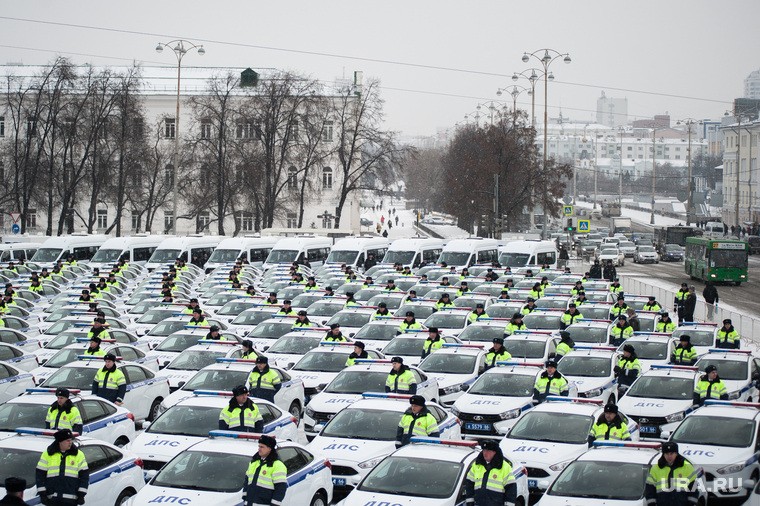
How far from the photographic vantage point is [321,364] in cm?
2000

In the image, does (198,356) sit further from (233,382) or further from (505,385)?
(505,385)

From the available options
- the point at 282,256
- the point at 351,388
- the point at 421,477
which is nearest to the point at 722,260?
the point at 282,256

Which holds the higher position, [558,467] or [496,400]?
[496,400]

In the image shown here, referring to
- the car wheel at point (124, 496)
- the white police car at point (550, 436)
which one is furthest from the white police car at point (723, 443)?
the car wheel at point (124, 496)

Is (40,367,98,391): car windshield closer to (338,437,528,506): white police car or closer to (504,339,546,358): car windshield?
(338,437,528,506): white police car

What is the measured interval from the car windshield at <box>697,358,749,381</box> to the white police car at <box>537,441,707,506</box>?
25.8 ft

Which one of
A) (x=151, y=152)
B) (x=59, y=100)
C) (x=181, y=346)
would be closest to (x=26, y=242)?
(x=59, y=100)

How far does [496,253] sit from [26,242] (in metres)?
21.2

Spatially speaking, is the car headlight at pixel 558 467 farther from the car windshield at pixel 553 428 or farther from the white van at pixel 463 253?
the white van at pixel 463 253

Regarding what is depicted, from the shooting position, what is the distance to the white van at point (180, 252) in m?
44.1

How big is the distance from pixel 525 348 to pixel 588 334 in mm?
2640

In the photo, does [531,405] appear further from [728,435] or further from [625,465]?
[625,465]

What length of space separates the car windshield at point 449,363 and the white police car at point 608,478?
720 centimetres

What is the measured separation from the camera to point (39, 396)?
14.9m
